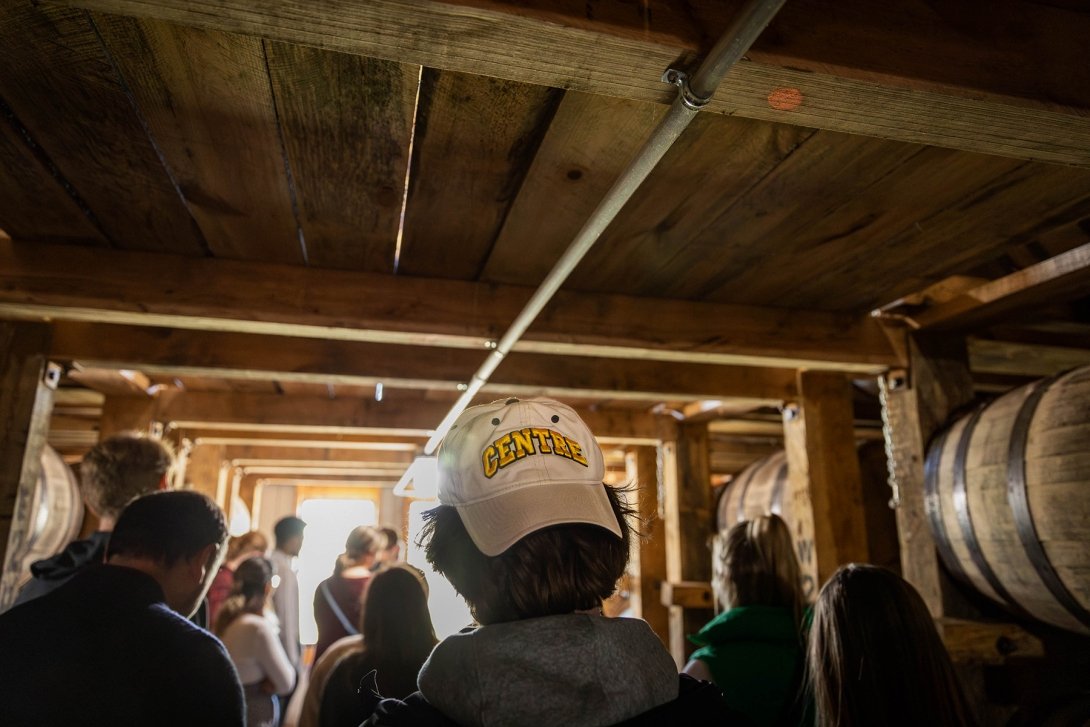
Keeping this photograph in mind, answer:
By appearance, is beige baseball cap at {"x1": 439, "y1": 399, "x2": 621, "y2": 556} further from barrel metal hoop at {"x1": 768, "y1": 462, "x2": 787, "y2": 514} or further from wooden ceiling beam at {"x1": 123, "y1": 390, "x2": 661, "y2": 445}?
barrel metal hoop at {"x1": 768, "y1": 462, "x2": 787, "y2": 514}

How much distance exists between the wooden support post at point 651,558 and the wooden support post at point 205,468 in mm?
4384

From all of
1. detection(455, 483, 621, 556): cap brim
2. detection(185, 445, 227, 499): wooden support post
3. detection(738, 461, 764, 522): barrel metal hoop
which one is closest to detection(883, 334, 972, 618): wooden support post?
detection(738, 461, 764, 522): barrel metal hoop

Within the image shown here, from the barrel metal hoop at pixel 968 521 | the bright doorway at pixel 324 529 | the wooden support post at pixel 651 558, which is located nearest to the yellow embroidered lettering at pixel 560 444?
the barrel metal hoop at pixel 968 521

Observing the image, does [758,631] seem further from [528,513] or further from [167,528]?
[167,528]

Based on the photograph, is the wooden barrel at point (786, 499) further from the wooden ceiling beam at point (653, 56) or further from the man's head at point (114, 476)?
the man's head at point (114, 476)

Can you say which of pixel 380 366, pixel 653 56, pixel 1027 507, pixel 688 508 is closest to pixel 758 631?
pixel 1027 507

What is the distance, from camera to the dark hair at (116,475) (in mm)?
2881

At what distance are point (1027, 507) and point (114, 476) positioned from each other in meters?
3.39

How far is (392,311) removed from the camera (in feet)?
10.3

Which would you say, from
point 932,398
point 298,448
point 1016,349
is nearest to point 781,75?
point 932,398

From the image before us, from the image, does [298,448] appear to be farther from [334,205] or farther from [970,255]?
[970,255]

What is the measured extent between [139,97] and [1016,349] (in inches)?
190

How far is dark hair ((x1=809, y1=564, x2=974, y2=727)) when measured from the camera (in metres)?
1.77

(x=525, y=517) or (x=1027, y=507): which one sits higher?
(x=1027, y=507)
